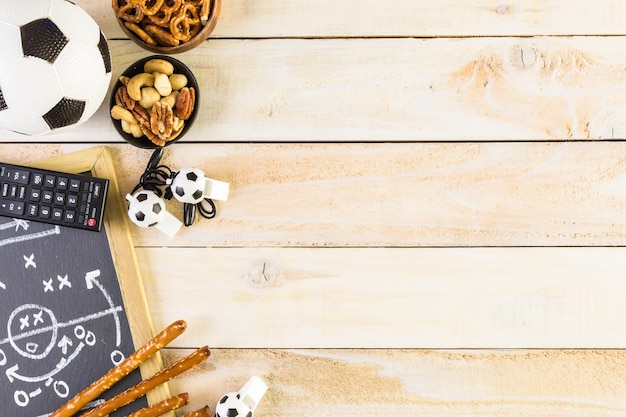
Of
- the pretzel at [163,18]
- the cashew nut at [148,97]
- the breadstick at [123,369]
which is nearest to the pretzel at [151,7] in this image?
the pretzel at [163,18]

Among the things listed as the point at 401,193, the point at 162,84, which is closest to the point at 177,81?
the point at 162,84

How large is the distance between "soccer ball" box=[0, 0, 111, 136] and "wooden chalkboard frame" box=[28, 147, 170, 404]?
0.11 meters

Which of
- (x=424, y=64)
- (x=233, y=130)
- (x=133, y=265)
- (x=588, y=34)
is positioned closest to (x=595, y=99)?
(x=588, y=34)

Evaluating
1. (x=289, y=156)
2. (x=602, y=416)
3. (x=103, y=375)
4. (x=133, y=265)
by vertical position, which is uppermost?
(x=289, y=156)

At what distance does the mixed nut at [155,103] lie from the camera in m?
0.88

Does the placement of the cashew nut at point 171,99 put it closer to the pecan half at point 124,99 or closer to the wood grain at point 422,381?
the pecan half at point 124,99

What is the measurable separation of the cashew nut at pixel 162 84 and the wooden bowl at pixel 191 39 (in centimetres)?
4

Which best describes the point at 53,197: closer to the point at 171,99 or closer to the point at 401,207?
the point at 171,99

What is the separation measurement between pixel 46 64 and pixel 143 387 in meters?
0.46

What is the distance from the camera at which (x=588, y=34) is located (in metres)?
0.95

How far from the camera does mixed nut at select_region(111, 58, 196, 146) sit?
0.88 m

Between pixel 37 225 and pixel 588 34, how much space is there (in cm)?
85

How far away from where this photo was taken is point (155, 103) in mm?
885

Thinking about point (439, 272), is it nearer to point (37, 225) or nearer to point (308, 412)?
point (308, 412)
